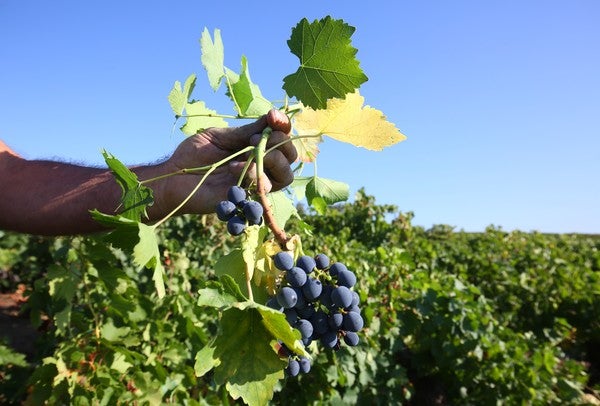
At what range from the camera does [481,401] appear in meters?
4.67

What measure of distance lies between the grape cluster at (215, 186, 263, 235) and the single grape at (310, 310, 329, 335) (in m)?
0.30

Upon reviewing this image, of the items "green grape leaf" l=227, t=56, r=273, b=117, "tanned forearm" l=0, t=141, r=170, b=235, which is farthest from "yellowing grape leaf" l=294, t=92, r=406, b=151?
"tanned forearm" l=0, t=141, r=170, b=235

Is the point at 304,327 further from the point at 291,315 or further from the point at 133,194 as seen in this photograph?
the point at 133,194

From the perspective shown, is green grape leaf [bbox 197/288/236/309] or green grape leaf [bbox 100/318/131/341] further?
green grape leaf [bbox 100/318/131/341]

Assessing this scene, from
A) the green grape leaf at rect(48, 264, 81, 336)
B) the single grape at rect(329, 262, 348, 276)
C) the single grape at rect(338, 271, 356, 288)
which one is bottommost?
the green grape leaf at rect(48, 264, 81, 336)

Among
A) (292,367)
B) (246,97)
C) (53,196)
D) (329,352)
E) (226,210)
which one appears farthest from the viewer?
(329,352)

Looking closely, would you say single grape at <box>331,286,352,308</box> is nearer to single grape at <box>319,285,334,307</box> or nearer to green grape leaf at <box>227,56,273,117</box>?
single grape at <box>319,285,334,307</box>

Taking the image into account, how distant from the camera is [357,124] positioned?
1380mm

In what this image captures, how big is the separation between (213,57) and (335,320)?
0.98 m

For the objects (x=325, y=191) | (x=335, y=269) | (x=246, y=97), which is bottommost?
(x=335, y=269)

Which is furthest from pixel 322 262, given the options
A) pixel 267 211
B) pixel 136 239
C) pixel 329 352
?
pixel 329 352

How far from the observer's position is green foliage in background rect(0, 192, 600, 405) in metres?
2.57

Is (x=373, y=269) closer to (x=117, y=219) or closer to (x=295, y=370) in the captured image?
(x=295, y=370)

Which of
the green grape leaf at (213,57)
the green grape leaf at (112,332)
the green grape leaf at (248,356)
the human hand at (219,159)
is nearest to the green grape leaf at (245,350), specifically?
the green grape leaf at (248,356)
